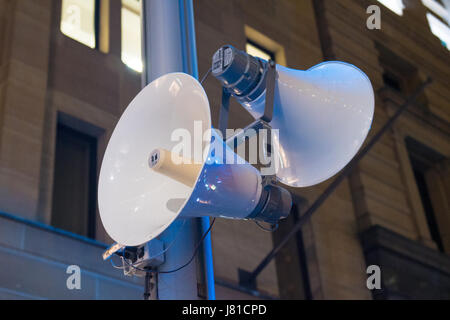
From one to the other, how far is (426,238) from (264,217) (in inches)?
397

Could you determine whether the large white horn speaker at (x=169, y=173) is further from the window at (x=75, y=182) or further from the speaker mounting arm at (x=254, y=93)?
the window at (x=75, y=182)

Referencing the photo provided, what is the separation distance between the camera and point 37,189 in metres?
7.31

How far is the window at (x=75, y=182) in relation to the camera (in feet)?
25.7

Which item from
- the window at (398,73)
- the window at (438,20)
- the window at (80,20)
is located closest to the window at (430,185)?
the window at (398,73)

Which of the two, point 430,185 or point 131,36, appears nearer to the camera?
point 131,36

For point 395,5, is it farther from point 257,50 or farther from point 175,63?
point 175,63

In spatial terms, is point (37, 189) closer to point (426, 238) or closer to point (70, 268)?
point (70, 268)

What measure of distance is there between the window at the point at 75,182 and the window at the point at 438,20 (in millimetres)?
9042

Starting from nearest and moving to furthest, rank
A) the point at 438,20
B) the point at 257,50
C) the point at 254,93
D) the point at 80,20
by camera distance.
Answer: the point at 254,93 < the point at 80,20 < the point at 257,50 < the point at 438,20

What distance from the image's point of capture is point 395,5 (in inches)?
557

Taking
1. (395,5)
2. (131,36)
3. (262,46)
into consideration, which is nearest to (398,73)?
(395,5)

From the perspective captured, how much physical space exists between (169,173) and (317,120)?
0.89 m

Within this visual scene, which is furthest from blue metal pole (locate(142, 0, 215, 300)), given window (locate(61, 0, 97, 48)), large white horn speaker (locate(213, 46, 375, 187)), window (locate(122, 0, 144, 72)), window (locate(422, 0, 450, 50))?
window (locate(422, 0, 450, 50))
